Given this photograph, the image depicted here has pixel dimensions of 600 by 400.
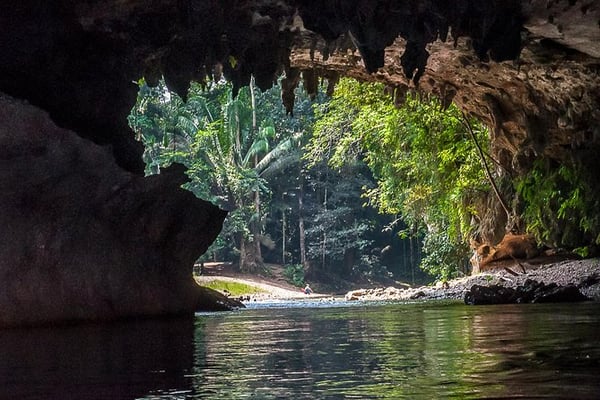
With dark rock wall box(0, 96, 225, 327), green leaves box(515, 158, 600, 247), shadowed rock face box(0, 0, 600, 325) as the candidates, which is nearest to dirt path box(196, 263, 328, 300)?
green leaves box(515, 158, 600, 247)

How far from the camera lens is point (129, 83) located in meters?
12.8

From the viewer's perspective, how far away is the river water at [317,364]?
3051 millimetres

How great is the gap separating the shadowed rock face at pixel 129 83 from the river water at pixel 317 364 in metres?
2.57

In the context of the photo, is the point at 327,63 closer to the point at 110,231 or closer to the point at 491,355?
the point at 110,231

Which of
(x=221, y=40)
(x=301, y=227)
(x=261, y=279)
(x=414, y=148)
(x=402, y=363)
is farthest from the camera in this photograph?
(x=301, y=227)

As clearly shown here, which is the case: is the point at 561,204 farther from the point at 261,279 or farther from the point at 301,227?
the point at 301,227

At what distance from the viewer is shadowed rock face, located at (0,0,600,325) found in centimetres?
945

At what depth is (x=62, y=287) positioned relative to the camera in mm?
9492

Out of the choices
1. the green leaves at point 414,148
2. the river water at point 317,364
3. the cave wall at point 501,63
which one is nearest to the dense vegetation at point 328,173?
the green leaves at point 414,148

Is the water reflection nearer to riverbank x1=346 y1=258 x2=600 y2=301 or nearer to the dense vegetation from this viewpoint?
riverbank x1=346 y1=258 x2=600 y2=301

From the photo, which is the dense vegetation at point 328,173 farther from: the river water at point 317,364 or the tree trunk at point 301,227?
the river water at point 317,364

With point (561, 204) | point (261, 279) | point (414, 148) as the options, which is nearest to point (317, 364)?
point (561, 204)

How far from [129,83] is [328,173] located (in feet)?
130

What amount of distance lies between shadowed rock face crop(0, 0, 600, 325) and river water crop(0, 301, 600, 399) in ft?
8.43
